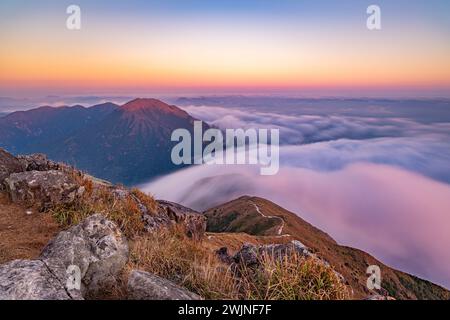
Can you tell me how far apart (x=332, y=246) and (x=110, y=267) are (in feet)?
459

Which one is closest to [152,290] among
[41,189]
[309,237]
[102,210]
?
[102,210]

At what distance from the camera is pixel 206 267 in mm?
6746

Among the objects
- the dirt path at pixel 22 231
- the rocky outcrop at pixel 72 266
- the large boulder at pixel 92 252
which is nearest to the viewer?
the rocky outcrop at pixel 72 266

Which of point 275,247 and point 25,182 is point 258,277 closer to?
point 275,247

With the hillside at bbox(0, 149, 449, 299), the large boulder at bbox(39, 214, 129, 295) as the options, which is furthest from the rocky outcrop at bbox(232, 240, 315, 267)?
the large boulder at bbox(39, 214, 129, 295)

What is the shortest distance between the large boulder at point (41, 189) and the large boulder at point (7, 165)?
3.16 ft

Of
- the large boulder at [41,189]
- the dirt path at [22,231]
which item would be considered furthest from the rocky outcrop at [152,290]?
the large boulder at [41,189]

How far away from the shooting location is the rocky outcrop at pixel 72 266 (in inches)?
191

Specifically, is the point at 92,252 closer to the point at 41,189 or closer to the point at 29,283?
the point at 29,283

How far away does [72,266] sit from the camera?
6164 mm

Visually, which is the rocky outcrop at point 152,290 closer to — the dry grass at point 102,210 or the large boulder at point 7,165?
the dry grass at point 102,210
